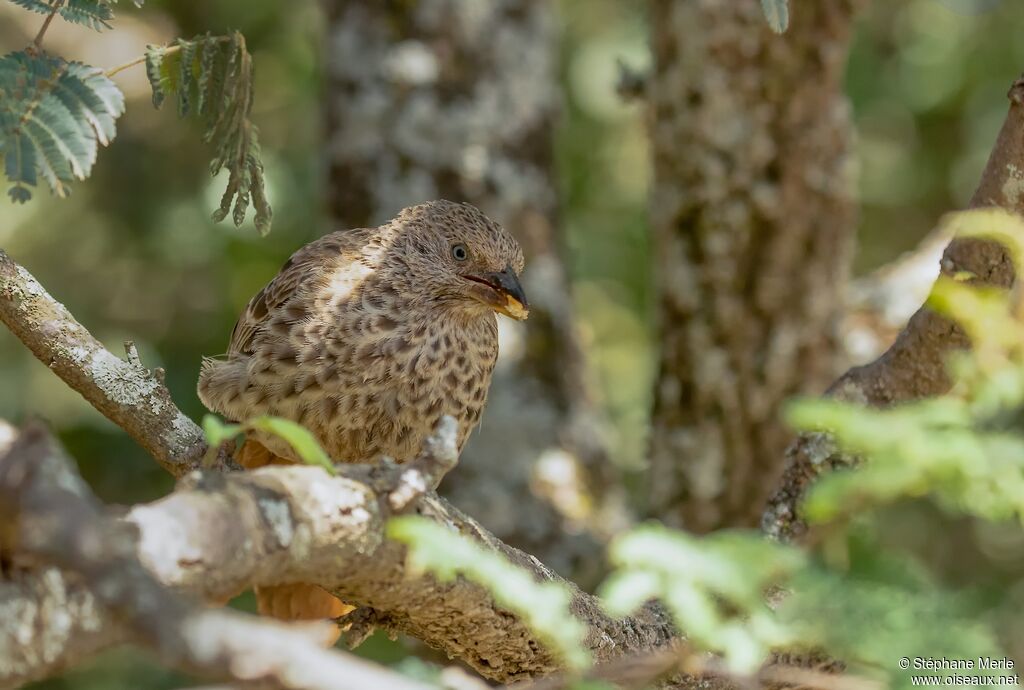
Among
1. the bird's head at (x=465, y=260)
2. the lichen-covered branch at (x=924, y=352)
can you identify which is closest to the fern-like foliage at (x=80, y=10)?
the bird's head at (x=465, y=260)

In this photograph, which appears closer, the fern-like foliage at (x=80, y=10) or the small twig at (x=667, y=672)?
the small twig at (x=667, y=672)

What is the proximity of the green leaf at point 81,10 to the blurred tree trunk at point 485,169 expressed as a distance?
2.74 metres

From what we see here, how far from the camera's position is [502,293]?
387cm

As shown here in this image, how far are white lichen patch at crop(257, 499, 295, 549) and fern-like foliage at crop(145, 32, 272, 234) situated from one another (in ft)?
3.88

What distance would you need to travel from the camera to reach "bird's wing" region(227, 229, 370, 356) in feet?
12.6

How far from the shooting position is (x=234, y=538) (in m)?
1.97

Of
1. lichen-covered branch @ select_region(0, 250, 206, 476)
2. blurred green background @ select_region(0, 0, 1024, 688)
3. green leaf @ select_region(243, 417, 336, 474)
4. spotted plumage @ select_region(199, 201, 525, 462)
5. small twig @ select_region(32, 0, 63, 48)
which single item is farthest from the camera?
blurred green background @ select_region(0, 0, 1024, 688)

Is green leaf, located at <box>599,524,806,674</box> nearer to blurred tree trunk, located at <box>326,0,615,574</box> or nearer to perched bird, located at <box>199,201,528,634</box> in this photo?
perched bird, located at <box>199,201,528,634</box>

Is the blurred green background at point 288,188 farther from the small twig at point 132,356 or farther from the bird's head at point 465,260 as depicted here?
the small twig at point 132,356

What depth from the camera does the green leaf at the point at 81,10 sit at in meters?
2.54

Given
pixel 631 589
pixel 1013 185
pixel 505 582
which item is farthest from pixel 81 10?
pixel 1013 185

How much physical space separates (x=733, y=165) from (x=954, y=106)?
279 centimetres

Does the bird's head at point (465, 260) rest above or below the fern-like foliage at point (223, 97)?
above

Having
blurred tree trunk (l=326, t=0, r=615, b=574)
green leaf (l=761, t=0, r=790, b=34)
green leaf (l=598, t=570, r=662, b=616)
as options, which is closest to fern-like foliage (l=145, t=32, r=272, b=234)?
green leaf (l=761, t=0, r=790, b=34)
